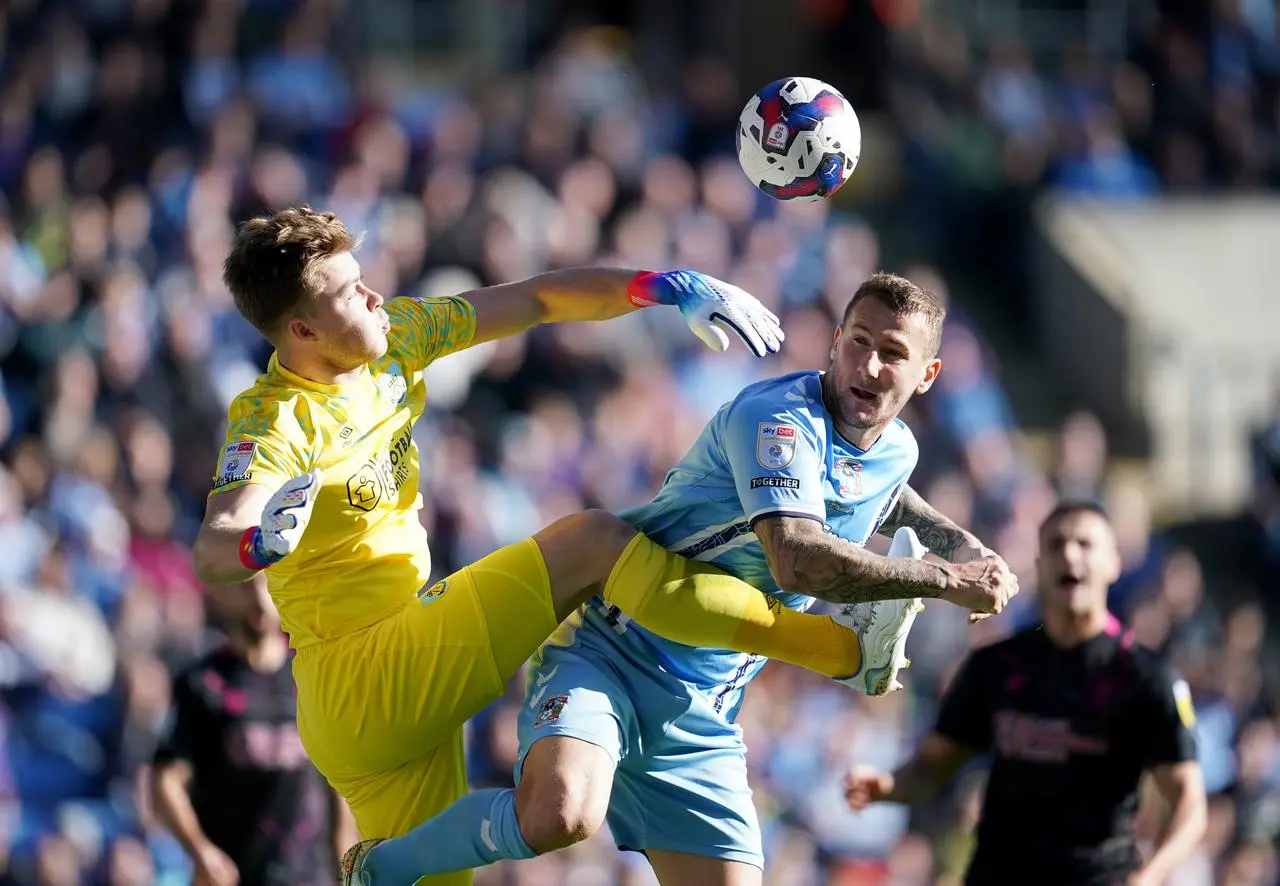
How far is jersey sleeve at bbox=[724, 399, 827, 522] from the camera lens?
204 inches

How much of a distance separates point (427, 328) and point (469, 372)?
5.58 metres

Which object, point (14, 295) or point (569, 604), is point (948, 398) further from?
point (569, 604)

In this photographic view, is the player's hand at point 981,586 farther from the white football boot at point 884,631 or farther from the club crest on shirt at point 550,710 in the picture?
the club crest on shirt at point 550,710

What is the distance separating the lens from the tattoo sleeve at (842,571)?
5066mm

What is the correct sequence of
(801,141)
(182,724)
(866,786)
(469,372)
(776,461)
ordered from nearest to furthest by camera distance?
1. (776,461)
2. (801,141)
3. (866,786)
4. (182,724)
5. (469,372)

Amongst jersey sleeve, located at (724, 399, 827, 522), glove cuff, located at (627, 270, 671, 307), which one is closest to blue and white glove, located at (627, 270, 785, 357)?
glove cuff, located at (627, 270, 671, 307)

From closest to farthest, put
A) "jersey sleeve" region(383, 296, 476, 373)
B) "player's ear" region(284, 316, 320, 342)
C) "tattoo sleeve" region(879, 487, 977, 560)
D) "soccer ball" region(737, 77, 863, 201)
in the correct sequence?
"player's ear" region(284, 316, 320, 342)
"jersey sleeve" region(383, 296, 476, 373)
"tattoo sleeve" region(879, 487, 977, 560)
"soccer ball" region(737, 77, 863, 201)

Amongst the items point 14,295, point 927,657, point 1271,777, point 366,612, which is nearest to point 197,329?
point 14,295

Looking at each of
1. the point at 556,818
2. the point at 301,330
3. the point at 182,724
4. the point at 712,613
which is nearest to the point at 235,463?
the point at 301,330

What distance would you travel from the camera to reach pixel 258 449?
5047mm

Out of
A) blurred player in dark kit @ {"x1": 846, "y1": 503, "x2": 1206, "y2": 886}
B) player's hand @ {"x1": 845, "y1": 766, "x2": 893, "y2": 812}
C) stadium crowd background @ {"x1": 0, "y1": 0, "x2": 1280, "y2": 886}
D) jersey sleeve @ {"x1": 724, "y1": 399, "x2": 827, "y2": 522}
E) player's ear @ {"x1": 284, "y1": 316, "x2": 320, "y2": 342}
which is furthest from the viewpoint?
stadium crowd background @ {"x1": 0, "y1": 0, "x2": 1280, "y2": 886}

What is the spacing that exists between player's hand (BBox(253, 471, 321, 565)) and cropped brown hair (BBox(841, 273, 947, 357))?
171 centimetres

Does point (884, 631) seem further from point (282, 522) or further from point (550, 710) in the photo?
point (282, 522)

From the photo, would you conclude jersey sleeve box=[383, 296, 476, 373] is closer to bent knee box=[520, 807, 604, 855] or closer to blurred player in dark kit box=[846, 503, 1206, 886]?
bent knee box=[520, 807, 604, 855]
